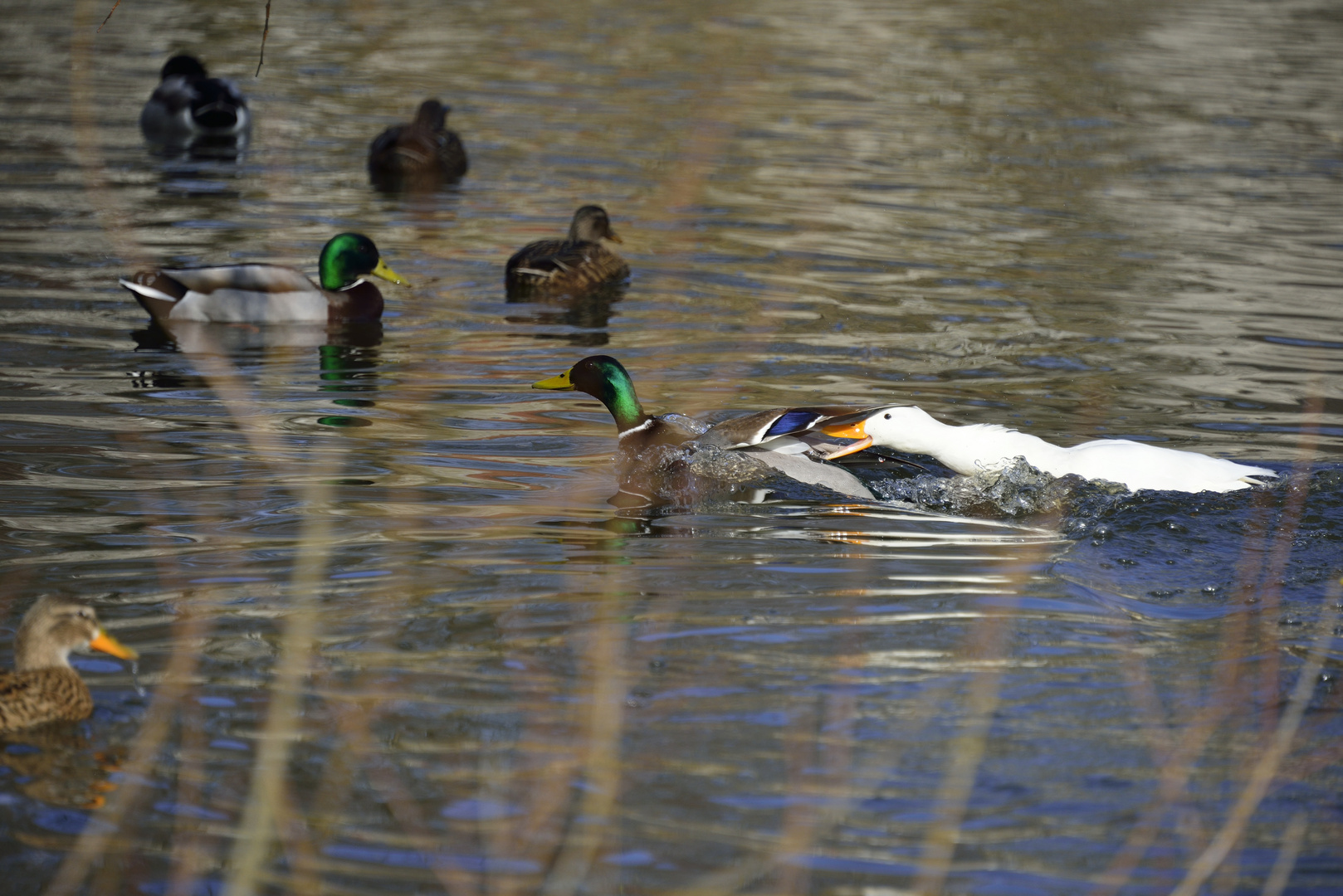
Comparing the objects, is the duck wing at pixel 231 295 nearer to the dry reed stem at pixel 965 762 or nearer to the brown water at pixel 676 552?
the brown water at pixel 676 552

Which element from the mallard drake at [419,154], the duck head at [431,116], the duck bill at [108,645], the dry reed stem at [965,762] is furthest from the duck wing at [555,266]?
the duck bill at [108,645]

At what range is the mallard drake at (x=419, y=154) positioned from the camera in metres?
15.5

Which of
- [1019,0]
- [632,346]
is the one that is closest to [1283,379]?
[632,346]

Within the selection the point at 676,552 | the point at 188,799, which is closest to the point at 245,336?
the point at 676,552

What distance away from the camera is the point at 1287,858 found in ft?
14.3

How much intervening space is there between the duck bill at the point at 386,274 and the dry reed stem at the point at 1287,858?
812 cm

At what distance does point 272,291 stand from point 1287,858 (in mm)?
8169

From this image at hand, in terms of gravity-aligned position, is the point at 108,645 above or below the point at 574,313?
below

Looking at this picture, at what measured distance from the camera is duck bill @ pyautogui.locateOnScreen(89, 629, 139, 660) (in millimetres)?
5031

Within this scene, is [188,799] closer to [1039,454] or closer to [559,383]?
[559,383]

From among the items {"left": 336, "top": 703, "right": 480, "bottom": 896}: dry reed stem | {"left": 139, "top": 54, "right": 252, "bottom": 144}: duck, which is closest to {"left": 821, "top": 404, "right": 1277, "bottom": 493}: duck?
{"left": 336, "top": 703, "right": 480, "bottom": 896}: dry reed stem

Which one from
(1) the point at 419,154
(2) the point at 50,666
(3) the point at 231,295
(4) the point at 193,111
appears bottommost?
(2) the point at 50,666

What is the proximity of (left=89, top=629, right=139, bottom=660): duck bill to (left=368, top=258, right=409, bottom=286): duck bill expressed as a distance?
21.2 feet

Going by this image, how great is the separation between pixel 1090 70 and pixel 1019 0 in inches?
328
